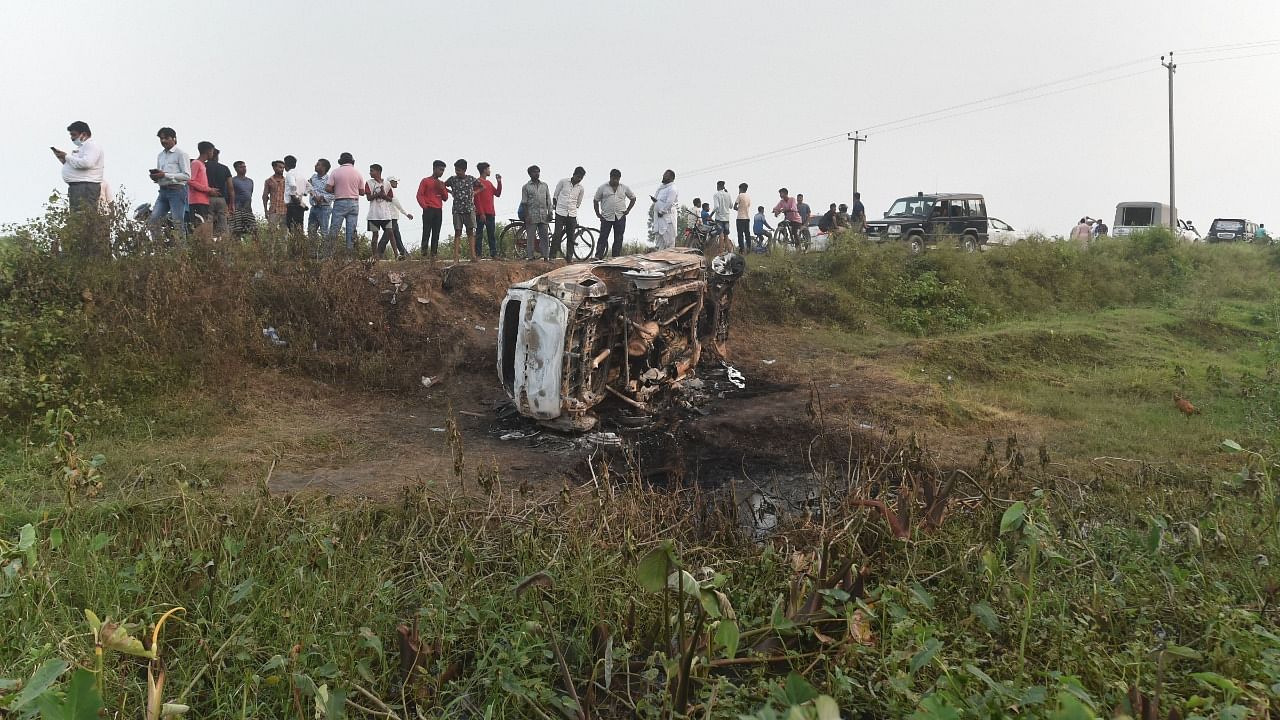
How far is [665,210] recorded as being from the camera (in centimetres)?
1529

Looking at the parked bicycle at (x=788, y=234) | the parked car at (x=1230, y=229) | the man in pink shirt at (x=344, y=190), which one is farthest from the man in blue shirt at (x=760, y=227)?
the parked car at (x=1230, y=229)

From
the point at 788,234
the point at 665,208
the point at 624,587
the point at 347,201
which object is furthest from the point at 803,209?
the point at 624,587

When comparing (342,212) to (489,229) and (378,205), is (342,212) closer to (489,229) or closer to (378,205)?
(378,205)

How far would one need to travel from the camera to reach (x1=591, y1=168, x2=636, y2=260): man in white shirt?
552 inches

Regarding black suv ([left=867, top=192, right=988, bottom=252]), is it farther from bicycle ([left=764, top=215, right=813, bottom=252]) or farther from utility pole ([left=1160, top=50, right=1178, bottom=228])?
utility pole ([left=1160, top=50, right=1178, bottom=228])

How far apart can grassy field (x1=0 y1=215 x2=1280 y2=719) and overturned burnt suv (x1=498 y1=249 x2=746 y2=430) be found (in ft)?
4.41

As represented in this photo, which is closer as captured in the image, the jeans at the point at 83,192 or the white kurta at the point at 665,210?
the jeans at the point at 83,192

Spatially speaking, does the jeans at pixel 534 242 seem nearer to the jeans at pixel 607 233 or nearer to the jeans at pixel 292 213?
the jeans at pixel 607 233

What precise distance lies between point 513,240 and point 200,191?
17.4 feet

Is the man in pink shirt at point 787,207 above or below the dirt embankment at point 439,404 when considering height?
above

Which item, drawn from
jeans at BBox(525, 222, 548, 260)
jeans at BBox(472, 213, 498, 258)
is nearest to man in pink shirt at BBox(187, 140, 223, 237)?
jeans at BBox(472, 213, 498, 258)

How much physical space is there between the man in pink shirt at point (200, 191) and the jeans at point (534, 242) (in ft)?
15.4

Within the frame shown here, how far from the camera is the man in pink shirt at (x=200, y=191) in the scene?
11.2 meters

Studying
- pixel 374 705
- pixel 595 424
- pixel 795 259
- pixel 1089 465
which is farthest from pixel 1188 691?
pixel 795 259
